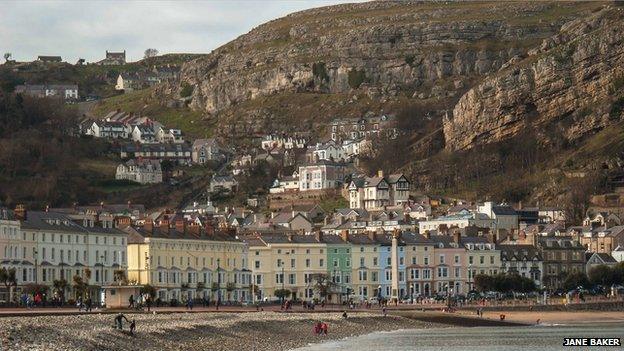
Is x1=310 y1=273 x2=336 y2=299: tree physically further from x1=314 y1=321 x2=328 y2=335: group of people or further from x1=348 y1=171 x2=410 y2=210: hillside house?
x1=348 y1=171 x2=410 y2=210: hillside house

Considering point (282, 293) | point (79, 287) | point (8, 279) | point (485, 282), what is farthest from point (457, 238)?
point (8, 279)

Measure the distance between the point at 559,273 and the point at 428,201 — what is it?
3732 centimetres

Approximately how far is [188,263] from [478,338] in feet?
121

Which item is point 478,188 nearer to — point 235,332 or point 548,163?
point 548,163

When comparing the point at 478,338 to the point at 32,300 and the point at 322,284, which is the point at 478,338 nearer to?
the point at 32,300

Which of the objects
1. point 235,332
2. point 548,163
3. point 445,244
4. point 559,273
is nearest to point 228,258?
point 445,244

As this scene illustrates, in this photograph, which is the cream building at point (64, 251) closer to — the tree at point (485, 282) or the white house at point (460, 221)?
the tree at point (485, 282)

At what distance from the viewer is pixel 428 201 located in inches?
7141

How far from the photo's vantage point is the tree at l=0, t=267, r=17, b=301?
91.9m

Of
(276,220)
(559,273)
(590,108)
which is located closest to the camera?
(559,273)

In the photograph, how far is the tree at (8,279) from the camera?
3617 inches

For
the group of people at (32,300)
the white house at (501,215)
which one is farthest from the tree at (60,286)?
the white house at (501,215)

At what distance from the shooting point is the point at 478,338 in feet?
276

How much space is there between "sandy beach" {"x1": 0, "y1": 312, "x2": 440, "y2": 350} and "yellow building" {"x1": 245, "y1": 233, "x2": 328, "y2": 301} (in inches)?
1098
